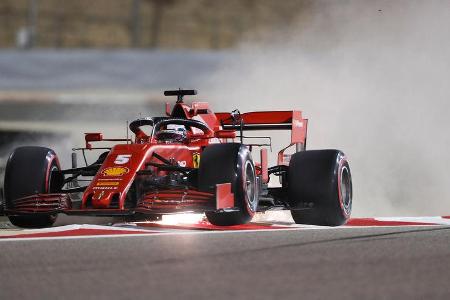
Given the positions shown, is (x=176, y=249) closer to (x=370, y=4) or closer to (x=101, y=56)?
(x=101, y=56)

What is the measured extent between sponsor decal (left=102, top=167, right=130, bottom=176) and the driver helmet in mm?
1035

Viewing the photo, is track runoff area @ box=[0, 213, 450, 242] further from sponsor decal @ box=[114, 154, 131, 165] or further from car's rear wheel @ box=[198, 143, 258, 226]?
sponsor decal @ box=[114, 154, 131, 165]

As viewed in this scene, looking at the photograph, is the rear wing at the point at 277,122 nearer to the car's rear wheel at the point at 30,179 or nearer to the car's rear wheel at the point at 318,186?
the car's rear wheel at the point at 318,186

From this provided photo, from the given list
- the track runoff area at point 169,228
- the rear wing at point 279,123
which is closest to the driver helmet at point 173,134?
the track runoff area at point 169,228

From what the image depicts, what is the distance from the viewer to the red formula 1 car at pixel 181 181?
27.4ft

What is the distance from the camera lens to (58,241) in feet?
25.1

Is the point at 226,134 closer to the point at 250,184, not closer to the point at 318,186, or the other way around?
the point at 250,184

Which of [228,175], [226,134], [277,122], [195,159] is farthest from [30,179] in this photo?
[277,122]

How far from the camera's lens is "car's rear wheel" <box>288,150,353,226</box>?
30.7 feet

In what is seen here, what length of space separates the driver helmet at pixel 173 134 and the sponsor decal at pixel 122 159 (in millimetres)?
851

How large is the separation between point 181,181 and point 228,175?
0.76 m

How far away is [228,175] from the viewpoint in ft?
27.4

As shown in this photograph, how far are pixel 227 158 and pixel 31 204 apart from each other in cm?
171

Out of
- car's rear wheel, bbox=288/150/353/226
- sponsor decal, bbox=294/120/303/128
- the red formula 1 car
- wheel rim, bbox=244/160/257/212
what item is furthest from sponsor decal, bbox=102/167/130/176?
sponsor decal, bbox=294/120/303/128
